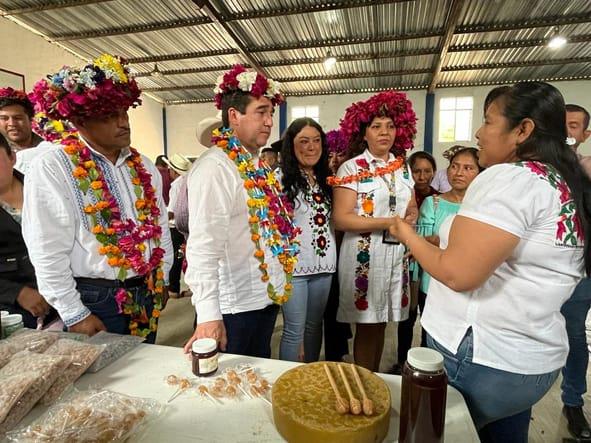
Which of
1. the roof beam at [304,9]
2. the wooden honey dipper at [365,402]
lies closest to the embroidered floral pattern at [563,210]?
the wooden honey dipper at [365,402]

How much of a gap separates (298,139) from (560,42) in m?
6.04

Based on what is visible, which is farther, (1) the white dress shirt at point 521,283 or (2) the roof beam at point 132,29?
(2) the roof beam at point 132,29

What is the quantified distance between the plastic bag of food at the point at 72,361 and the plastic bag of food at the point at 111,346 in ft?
0.14

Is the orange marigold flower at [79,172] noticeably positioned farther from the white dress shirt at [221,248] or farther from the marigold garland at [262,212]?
the marigold garland at [262,212]

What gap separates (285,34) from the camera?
588 cm

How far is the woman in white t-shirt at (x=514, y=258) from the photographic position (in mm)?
813

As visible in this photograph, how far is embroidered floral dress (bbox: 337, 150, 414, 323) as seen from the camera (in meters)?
1.90

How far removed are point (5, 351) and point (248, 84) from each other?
1181 mm

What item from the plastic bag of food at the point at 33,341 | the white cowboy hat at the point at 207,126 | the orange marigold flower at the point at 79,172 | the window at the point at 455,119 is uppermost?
the window at the point at 455,119

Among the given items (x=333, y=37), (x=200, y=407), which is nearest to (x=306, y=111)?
(x=333, y=37)

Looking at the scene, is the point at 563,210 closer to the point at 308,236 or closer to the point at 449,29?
the point at 308,236

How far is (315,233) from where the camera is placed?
1948 mm

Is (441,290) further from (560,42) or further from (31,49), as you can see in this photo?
(31,49)

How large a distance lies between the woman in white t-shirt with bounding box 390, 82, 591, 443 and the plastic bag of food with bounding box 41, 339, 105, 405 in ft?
3.01
